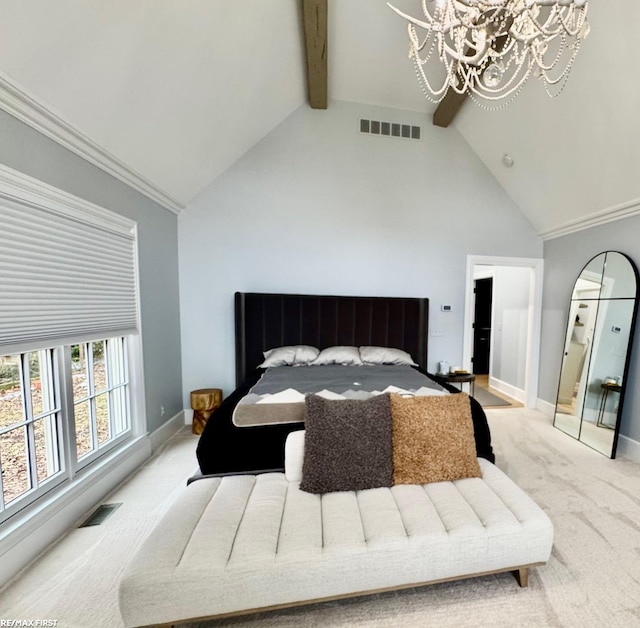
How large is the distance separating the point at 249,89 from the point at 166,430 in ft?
11.1

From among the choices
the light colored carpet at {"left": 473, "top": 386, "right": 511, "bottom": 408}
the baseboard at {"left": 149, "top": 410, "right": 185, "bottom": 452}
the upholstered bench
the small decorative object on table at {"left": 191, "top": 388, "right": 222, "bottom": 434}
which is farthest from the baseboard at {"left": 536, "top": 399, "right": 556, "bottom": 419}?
the baseboard at {"left": 149, "top": 410, "right": 185, "bottom": 452}

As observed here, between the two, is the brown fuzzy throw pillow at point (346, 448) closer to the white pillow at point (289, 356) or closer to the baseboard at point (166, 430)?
the white pillow at point (289, 356)

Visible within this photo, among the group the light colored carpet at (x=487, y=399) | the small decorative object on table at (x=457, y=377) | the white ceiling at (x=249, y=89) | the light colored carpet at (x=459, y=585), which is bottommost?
the light colored carpet at (x=487, y=399)

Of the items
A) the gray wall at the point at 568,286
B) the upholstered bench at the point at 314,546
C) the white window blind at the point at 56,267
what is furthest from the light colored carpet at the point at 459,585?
the white window blind at the point at 56,267

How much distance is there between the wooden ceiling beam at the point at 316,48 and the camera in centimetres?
221

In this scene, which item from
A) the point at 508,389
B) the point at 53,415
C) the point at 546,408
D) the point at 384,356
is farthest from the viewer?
the point at 508,389

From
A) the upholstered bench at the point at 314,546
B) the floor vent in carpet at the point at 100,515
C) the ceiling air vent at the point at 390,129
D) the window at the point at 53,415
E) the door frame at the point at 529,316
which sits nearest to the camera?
the upholstered bench at the point at 314,546

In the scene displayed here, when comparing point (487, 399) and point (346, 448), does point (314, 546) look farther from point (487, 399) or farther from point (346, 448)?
point (487, 399)

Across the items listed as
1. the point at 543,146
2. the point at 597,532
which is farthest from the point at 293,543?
the point at 543,146

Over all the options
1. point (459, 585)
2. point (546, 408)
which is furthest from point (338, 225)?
point (546, 408)

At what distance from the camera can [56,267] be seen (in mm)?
1719

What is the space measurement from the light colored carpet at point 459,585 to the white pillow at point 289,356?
136cm

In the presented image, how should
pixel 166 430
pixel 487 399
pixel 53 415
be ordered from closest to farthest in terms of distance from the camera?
1. pixel 53 415
2. pixel 166 430
3. pixel 487 399

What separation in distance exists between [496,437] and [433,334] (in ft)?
4.27
